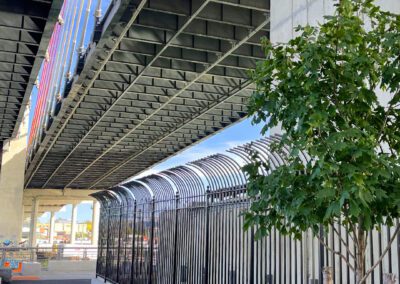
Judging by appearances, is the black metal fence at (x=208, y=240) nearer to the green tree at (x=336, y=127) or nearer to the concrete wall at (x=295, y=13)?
the green tree at (x=336, y=127)

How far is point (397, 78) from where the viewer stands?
3510 mm

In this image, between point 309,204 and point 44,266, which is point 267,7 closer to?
point 309,204

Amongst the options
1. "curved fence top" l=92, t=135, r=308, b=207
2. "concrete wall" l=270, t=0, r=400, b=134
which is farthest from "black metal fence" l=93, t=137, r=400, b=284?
"concrete wall" l=270, t=0, r=400, b=134

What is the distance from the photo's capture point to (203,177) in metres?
9.43

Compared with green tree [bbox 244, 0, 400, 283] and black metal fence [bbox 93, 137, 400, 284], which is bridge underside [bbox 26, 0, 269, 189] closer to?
black metal fence [bbox 93, 137, 400, 284]

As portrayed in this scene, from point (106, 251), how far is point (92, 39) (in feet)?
→ 24.9

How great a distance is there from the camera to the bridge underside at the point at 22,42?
15594 millimetres

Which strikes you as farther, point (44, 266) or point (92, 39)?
point (44, 266)

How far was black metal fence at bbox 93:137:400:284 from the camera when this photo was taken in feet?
21.7

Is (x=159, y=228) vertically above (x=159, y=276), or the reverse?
(x=159, y=228)

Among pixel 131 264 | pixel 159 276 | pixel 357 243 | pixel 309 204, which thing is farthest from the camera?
pixel 131 264

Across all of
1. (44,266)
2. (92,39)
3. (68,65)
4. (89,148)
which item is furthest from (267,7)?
(89,148)

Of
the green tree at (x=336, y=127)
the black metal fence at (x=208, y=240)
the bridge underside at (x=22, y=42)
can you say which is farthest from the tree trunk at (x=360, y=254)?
the bridge underside at (x=22, y=42)

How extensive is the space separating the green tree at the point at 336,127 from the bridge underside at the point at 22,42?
11.8 meters
